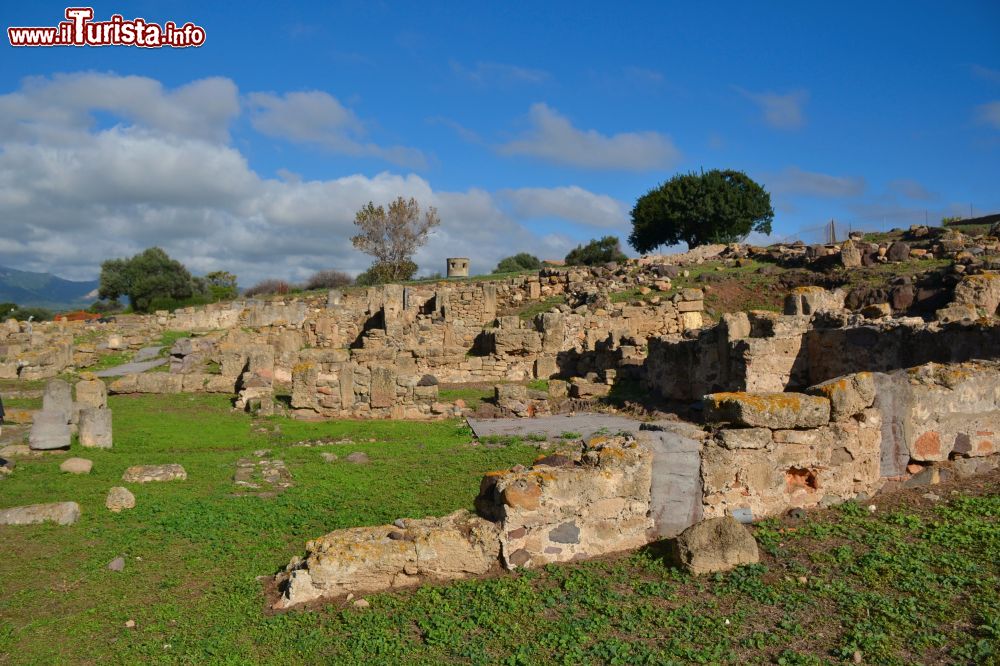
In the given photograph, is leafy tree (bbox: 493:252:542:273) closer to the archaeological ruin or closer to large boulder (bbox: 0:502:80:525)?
the archaeological ruin

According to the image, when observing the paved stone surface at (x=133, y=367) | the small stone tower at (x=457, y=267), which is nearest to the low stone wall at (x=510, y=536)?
the paved stone surface at (x=133, y=367)

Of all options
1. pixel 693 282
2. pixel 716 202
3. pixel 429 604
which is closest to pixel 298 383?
pixel 429 604

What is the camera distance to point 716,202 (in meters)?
54.1

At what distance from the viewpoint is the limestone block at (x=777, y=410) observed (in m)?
6.36

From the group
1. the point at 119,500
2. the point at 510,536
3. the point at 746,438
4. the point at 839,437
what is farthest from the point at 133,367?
the point at 839,437

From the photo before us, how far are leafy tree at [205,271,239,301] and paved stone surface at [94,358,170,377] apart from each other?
124 ft

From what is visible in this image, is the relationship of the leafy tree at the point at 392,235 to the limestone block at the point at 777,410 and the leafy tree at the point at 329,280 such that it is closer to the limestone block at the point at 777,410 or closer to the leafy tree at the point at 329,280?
the leafy tree at the point at 329,280

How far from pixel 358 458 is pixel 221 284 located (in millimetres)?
68566

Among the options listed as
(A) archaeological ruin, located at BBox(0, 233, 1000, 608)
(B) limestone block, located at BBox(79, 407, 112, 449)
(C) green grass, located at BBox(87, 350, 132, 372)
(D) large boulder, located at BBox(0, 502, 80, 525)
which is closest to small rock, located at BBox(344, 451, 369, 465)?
(A) archaeological ruin, located at BBox(0, 233, 1000, 608)

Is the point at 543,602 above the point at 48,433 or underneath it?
underneath

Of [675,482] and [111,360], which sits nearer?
[675,482]

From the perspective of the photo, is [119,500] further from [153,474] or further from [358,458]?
[358,458]

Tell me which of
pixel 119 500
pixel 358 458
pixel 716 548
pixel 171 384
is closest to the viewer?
pixel 716 548

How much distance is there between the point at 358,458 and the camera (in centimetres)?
1166
